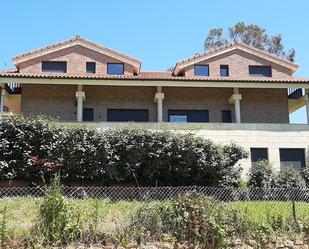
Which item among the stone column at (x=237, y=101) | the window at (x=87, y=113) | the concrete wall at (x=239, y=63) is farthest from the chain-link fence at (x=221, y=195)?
the concrete wall at (x=239, y=63)

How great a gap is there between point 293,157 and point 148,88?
903 centimetres

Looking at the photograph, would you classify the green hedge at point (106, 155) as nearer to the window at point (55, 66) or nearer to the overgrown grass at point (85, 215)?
the overgrown grass at point (85, 215)

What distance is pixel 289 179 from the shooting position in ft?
65.3

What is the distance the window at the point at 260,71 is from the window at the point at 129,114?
23.7ft

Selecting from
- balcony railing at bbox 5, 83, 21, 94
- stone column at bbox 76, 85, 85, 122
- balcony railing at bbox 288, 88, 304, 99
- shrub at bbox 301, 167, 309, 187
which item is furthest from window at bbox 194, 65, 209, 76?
shrub at bbox 301, 167, 309, 187

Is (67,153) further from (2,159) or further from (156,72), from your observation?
(156,72)

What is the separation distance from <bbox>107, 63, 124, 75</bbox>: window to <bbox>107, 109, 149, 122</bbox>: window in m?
2.42

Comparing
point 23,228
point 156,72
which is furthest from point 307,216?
point 156,72

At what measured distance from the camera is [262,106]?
29281 millimetres

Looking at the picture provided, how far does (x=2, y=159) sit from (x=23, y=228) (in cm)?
705

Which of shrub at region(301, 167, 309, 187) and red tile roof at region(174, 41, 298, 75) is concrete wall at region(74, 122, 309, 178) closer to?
shrub at region(301, 167, 309, 187)

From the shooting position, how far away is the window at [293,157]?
24.4 meters

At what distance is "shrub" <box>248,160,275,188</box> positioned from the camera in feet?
64.7

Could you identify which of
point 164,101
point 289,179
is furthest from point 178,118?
point 289,179
